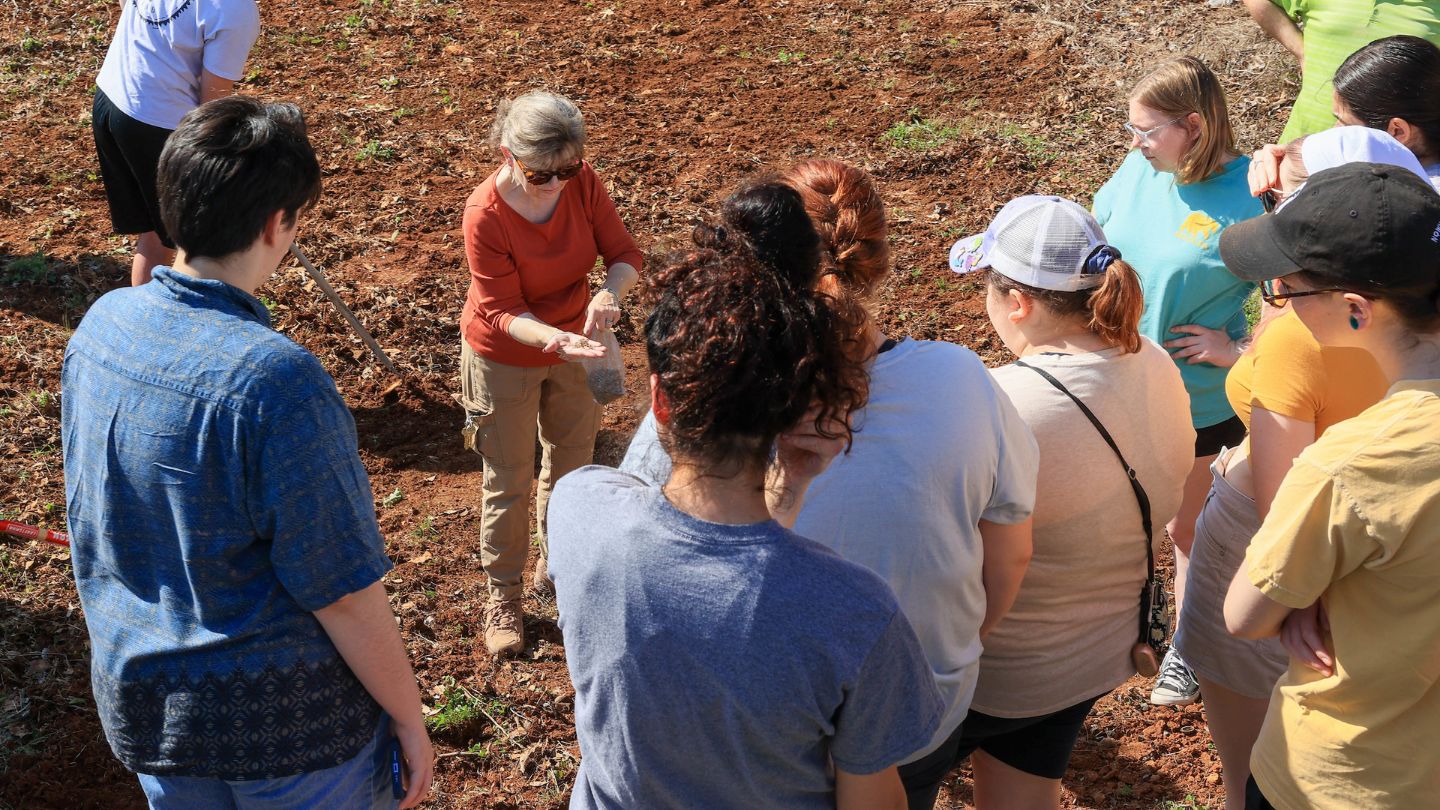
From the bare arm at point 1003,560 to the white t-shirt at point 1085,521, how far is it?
7.4 inches

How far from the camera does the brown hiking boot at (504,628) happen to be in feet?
14.8

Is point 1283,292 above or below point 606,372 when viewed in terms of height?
above

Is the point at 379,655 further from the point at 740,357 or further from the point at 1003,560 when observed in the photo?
the point at 1003,560

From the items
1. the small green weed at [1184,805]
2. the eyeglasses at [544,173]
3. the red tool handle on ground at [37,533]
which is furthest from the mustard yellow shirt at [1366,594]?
the red tool handle on ground at [37,533]

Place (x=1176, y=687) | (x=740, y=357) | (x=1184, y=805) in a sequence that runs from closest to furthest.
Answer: (x=740, y=357) → (x=1184, y=805) → (x=1176, y=687)

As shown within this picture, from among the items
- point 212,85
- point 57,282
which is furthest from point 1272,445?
point 57,282

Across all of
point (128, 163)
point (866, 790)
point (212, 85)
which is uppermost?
point (212, 85)

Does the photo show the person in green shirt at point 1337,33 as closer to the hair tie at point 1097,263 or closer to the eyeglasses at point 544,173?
the hair tie at point 1097,263

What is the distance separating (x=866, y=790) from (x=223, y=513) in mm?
1233

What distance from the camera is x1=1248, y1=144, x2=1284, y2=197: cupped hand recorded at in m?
3.43

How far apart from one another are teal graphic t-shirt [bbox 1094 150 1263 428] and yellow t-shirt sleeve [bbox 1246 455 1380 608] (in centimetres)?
167

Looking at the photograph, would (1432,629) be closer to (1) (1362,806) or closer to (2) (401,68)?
(1) (1362,806)

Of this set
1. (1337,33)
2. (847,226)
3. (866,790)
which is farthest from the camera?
(1337,33)

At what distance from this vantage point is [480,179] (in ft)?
25.4
